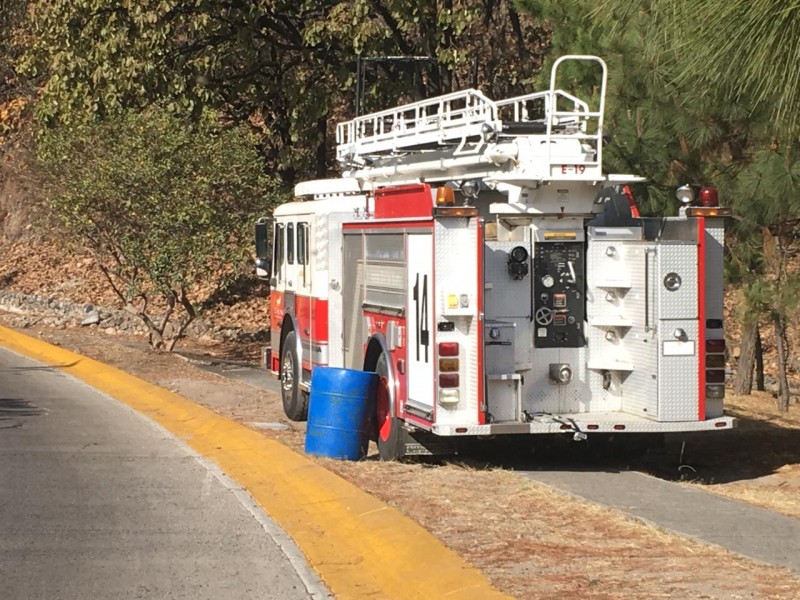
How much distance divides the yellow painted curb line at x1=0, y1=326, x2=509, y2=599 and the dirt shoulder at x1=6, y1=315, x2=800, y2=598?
0.24 metres

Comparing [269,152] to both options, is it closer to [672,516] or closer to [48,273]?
[48,273]

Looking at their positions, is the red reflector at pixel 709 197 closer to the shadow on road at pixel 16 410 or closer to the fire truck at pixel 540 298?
the fire truck at pixel 540 298

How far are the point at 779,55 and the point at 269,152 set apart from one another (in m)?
20.7

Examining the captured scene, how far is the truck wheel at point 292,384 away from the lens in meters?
15.8

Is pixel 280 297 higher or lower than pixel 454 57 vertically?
lower

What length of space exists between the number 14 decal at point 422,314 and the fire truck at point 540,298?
2cm

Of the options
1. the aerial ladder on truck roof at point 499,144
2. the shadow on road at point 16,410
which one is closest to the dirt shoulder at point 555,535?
the aerial ladder on truck roof at point 499,144

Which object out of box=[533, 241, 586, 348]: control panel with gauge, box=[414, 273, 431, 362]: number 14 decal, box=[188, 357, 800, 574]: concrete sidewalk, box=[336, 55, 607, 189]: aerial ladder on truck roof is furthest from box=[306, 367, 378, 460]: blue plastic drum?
box=[336, 55, 607, 189]: aerial ladder on truck roof

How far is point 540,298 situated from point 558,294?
17 centimetres

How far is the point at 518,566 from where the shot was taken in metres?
7.73

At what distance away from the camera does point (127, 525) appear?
30.8ft

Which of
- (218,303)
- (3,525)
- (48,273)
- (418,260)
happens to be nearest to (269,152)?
(218,303)

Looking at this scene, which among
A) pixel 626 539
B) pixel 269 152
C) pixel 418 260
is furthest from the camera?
pixel 269 152

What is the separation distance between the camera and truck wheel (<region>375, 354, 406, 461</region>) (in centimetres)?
1213
